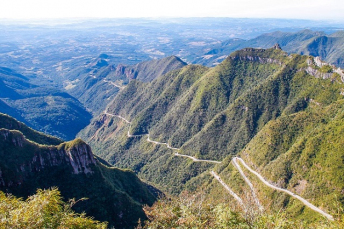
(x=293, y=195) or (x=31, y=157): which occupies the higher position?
(x=31, y=157)

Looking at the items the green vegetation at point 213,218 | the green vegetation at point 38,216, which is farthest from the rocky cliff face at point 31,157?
the green vegetation at point 213,218

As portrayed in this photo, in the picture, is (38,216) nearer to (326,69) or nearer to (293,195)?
(293,195)

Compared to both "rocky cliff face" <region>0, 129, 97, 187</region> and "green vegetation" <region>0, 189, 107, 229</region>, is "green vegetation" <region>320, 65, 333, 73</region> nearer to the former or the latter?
"rocky cliff face" <region>0, 129, 97, 187</region>

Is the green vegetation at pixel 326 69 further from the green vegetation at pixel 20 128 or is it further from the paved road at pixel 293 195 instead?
the green vegetation at pixel 20 128

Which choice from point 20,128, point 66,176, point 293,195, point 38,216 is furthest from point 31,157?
point 293,195

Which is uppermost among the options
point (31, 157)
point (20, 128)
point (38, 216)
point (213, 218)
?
point (38, 216)

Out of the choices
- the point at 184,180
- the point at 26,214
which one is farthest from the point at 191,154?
the point at 26,214

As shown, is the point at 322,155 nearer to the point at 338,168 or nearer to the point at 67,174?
the point at 338,168

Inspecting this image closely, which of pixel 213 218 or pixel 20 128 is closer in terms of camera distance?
pixel 213 218
